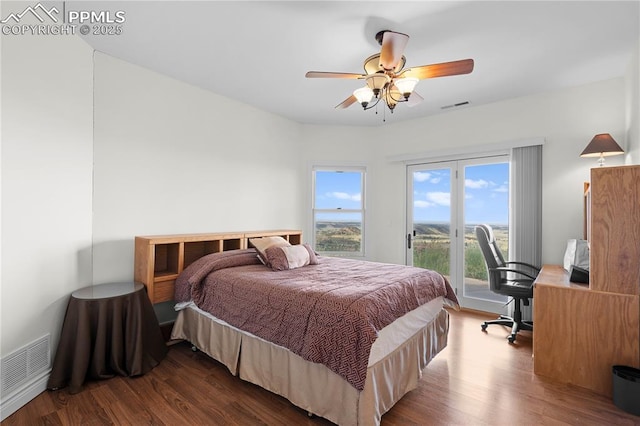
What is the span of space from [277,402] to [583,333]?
93.3 inches

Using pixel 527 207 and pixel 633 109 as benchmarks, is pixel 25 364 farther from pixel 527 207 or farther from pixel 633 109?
pixel 633 109

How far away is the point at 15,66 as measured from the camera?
6.33 feet

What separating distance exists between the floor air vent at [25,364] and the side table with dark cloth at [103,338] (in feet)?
0.27

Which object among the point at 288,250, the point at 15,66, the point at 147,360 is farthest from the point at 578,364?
the point at 15,66

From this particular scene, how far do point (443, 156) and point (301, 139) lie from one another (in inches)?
85.2

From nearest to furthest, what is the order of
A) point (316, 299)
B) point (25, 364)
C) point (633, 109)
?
1. point (316, 299)
2. point (25, 364)
3. point (633, 109)

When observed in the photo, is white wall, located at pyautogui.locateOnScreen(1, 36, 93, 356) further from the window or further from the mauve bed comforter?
the window

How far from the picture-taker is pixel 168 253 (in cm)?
312

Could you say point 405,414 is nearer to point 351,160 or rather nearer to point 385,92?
point 385,92

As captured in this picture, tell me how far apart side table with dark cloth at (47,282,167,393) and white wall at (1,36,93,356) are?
172 millimetres

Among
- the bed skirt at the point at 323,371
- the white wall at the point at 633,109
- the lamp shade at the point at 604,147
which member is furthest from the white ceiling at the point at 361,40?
the bed skirt at the point at 323,371

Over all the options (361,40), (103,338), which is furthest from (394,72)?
(103,338)

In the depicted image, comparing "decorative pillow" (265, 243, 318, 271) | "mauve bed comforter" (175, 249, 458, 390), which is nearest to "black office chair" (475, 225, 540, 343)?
"mauve bed comforter" (175, 249, 458, 390)

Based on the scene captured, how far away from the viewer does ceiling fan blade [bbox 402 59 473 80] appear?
78.0 inches
